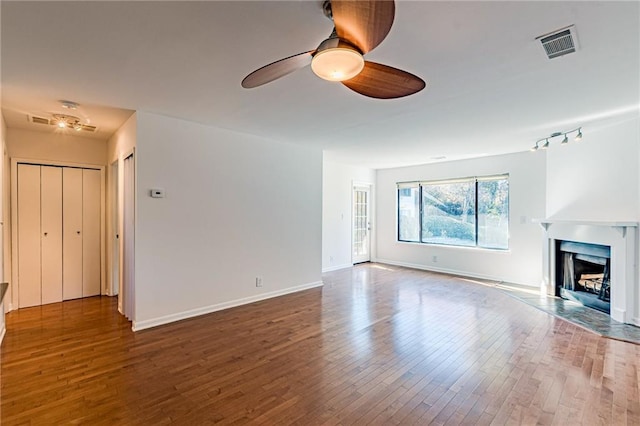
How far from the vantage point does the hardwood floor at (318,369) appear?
6.84ft

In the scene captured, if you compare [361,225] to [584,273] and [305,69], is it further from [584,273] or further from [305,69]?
[305,69]

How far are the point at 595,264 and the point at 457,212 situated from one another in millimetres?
2546

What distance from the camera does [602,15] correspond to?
67.7 inches

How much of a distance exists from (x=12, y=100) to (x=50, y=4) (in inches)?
86.8

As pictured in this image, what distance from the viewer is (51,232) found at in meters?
4.54

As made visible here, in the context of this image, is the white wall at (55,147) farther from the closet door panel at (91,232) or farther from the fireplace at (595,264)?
the fireplace at (595,264)

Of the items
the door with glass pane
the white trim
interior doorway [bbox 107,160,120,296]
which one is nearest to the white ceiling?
interior doorway [bbox 107,160,120,296]

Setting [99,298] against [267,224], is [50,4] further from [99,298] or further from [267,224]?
[99,298]

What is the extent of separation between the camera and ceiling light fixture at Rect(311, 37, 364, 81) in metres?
1.51

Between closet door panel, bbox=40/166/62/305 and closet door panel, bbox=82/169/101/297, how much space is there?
288 mm

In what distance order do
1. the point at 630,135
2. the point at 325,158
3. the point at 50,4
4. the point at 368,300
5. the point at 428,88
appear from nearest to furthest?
the point at 50,4 < the point at 428,88 < the point at 630,135 < the point at 368,300 < the point at 325,158

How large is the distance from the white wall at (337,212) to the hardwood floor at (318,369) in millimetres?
2719

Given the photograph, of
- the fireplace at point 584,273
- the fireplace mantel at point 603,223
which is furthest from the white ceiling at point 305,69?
the fireplace at point 584,273

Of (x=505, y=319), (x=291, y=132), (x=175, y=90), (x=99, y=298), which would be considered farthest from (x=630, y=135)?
(x=99, y=298)
